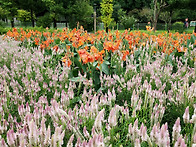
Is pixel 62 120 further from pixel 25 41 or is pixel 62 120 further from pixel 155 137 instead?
pixel 25 41

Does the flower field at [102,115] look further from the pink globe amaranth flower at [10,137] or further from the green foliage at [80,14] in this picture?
the green foliage at [80,14]

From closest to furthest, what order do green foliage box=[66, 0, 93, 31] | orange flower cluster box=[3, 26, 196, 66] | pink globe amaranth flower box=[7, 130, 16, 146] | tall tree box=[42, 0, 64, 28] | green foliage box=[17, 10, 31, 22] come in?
1. pink globe amaranth flower box=[7, 130, 16, 146]
2. orange flower cluster box=[3, 26, 196, 66]
3. tall tree box=[42, 0, 64, 28]
4. green foliage box=[66, 0, 93, 31]
5. green foliage box=[17, 10, 31, 22]

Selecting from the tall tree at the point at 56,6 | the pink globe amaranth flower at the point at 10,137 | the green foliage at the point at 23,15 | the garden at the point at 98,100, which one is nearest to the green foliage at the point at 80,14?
the tall tree at the point at 56,6

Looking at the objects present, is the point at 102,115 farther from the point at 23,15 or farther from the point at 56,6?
the point at 23,15

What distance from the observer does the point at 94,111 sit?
5.15 ft

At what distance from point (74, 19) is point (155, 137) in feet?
75.1

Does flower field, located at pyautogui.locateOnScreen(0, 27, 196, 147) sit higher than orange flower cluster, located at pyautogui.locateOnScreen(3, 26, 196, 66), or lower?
lower

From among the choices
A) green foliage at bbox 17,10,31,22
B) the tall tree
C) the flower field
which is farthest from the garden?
green foliage at bbox 17,10,31,22

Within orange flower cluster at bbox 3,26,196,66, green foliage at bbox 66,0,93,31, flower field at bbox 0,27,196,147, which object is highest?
green foliage at bbox 66,0,93,31

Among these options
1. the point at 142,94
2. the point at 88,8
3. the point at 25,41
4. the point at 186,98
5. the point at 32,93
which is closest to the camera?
the point at 186,98

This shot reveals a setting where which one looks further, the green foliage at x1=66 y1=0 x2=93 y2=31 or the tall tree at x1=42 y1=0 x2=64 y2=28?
the green foliage at x1=66 y1=0 x2=93 y2=31

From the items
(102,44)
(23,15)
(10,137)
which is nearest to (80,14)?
(23,15)

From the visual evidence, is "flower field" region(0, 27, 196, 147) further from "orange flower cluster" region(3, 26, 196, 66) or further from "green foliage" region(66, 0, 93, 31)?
"green foliage" region(66, 0, 93, 31)

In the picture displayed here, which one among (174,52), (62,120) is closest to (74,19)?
(174,52)
